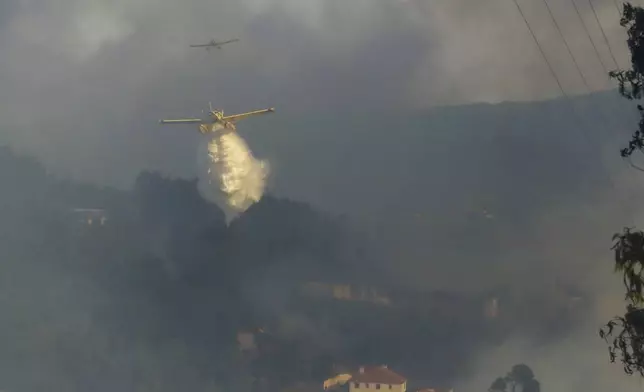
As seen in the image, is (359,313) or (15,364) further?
(15,364)

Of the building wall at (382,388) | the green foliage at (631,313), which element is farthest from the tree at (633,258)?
the building wall at (382,388)

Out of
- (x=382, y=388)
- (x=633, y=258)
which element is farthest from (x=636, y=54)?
(x=382, y=388)

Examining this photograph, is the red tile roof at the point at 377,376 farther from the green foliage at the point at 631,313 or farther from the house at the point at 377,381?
the green foliage at the point at 631,313

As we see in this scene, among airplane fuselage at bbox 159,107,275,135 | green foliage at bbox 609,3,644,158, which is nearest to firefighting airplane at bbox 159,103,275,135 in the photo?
airplane fuselage at bbox 159,107,275,135

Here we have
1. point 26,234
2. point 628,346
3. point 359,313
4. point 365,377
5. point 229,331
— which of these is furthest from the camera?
point 26,234

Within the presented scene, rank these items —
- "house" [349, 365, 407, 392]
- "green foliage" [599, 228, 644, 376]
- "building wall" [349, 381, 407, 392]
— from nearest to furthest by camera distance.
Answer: "green foliage" [599, 228, 644, 376], "building wall" [349, 381, 407, 392], "house" [349, 365, 407, 392]

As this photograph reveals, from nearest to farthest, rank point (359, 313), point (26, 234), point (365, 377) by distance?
point (365, 377)
point (359, 313)
point (26, 234)

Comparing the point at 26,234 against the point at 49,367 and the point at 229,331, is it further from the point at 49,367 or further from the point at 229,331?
the point at 229,331

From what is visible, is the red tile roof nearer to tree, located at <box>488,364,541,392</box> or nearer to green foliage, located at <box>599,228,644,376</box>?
tree, located at <box>488,364,541,392</box>

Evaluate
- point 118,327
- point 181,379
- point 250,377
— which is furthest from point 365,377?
point 118,327
